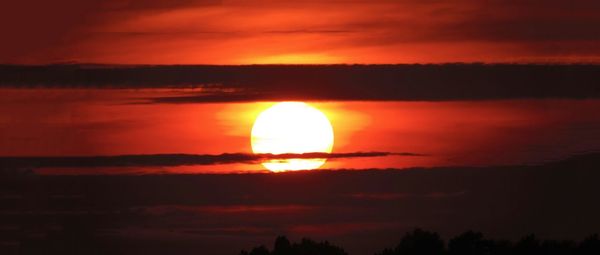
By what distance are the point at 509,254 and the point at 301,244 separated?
16.7 m

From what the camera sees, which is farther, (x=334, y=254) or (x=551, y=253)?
(x=334, y=254)

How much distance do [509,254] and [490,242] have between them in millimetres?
1154

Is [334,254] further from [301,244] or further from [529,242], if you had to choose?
[529,242]

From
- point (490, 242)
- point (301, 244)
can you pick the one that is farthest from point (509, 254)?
point (301, 244)

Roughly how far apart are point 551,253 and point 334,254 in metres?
18.9

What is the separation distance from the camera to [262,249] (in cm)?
18688

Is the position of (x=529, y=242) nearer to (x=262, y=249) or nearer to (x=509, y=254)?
(x=509, y=254)

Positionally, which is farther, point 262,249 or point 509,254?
point 262,249

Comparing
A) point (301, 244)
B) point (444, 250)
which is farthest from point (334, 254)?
point (444, 250)

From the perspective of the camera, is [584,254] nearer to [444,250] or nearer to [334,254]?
[444,250]

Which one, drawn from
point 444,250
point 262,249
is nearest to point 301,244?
point 262,249

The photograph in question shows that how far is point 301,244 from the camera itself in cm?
18762

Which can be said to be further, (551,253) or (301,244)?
(301,244)

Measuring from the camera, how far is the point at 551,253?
570 ft
